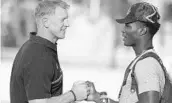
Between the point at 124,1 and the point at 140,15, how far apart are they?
13314 mm

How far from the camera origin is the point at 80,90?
366cm

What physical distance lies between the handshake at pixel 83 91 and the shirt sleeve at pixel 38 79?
0.71 ft

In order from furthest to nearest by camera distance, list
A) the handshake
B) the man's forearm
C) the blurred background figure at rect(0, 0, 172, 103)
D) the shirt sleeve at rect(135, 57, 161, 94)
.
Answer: the blurred background figure at rect(0, 0, 172, 103)
the handshake
the man's forearm
the shirt sleeve at rect(135, 57, 161, 94)

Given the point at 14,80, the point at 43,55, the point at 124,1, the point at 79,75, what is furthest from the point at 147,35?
the point at 124,1

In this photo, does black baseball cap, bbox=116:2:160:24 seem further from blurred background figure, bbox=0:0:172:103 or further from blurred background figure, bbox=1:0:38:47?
blurred background figure, bbox=1:0:38:47

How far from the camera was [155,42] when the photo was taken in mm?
17438

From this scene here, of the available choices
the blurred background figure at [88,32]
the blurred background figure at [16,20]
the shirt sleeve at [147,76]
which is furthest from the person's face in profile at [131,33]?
→ the blurred background figure at [16,20]

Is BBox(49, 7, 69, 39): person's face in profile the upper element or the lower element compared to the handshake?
upper

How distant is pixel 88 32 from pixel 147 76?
50.0ft

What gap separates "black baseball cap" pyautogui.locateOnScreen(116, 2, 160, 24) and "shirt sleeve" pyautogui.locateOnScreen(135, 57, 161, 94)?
0.32 metres

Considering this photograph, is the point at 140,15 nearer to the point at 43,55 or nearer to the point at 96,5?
the point at 43,55

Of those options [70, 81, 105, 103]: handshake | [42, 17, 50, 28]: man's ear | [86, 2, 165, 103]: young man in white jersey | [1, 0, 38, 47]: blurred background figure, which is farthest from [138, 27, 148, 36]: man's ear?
[1, 0, 38, 47]: blurred background figure

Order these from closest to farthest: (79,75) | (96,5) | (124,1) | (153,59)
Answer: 1. (153,59)
2. (79,75)
3. (124,1)
4. (96,5)

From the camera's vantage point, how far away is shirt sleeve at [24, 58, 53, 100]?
3.46m
